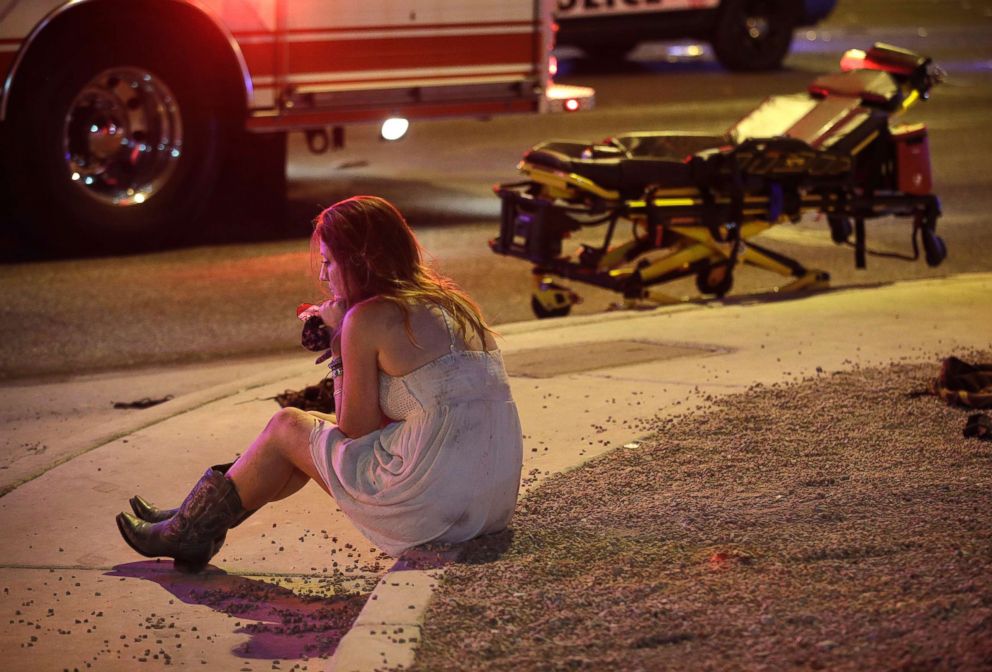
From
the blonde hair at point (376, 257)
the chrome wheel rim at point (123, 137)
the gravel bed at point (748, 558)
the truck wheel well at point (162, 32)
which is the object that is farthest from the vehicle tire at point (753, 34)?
the blonde hair at point (376, 257)

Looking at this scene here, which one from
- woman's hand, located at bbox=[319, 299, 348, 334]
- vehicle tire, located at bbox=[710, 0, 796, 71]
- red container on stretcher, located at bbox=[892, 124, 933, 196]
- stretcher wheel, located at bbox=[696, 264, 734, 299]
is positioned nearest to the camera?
woman's hand, located at bbox=[319, 299, 348, 334]

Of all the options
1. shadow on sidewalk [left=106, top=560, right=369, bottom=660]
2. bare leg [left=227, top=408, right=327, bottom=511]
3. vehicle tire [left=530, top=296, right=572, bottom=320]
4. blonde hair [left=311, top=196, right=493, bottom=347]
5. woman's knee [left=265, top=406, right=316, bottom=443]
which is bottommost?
shadow on sidewalk [left=106, top=560, right=369, bottom=660]

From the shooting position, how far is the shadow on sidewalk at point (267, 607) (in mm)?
4504

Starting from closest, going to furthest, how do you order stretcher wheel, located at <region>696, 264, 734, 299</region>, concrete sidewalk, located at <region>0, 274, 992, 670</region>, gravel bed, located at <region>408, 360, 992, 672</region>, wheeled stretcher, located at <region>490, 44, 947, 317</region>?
gravel bed, located at <region>408, 360, 992, 672</region>, concrete sidewalk, located at <region>0, 274, 992, 670</region>, wheeled stretcher, located at <region>490, 44, 947, 317</region>, stretcher wheel, located at <region>696, 264, 734, 299</region>

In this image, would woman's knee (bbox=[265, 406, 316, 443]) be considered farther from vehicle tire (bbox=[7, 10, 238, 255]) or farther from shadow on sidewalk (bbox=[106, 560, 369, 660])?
vehicle tire (bbox=[7, 10, 238, 255])

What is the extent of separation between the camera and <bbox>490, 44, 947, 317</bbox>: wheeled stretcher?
8.34 meters

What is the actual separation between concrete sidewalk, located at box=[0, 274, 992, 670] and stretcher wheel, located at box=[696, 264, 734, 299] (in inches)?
11.5

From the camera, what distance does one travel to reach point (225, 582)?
4977 millimetres

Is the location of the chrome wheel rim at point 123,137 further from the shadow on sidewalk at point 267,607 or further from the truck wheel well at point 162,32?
the shadow on sidewalk at point 267,607

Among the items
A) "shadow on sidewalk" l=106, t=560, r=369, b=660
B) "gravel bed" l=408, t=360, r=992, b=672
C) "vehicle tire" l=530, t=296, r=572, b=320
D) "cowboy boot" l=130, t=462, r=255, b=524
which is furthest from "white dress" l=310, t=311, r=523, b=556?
"vehicle tire" l=530, t=296, r=572, b=320

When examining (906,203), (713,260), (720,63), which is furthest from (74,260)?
(720,63)

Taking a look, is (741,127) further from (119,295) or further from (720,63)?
(720,63)

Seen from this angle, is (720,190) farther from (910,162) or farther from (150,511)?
(150,511)

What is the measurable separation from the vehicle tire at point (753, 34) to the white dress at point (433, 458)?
1615cm
